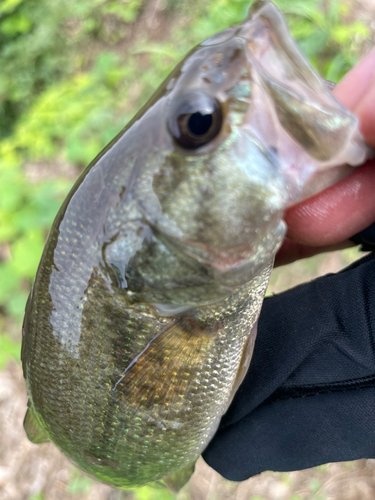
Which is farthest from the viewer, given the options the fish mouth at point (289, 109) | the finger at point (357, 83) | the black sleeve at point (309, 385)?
the black sleeve at point (309, 385)

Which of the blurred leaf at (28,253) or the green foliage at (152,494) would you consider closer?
the green foliage at (152,494)

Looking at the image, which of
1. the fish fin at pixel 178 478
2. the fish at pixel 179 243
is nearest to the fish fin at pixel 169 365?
the fish at pixel 179 243

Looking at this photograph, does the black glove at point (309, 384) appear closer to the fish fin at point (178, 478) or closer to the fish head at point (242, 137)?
the fish fin at point (178, 478)

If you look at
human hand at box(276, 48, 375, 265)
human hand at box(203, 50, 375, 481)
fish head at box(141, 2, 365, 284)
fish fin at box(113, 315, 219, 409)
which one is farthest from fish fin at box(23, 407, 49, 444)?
human hand at box(276, 48, 375, 265)

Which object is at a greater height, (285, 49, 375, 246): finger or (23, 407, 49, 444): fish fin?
(285, 49, 375, 246): finger

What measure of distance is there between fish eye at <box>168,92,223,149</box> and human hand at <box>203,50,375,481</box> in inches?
19.5

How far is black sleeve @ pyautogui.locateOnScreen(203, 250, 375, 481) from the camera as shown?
1513 mm

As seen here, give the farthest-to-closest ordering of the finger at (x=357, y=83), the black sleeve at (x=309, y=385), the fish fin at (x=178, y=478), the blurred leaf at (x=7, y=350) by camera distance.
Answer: the blurred leaf at (x=7, y=350) < the fish fin at (x=178, y=478) < the black sleeve at (x=309, y=385) < the finger at (x=357, y=83)

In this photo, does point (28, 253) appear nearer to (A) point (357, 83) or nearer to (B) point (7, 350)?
(B) point (7, 350)

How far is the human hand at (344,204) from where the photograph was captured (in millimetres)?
1188

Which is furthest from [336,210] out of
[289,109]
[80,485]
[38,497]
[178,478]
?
[38,497]

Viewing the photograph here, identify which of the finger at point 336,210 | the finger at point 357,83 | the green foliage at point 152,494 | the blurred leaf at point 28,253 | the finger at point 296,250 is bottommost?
the green foliage at point 152,494

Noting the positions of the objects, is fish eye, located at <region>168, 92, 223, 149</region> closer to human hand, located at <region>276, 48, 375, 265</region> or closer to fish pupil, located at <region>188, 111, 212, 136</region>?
fish pupil, located at <region>188, 111, 212, 136</region>

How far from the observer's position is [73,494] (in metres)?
2.75
